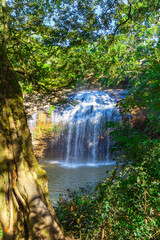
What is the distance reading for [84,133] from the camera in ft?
49.0

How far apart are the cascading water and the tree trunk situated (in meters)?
11.6

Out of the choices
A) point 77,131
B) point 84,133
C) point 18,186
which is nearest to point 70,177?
point 84,133

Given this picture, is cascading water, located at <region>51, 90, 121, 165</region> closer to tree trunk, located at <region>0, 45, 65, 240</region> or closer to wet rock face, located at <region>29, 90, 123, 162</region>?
wet rock face, located at <region>29, 90, 123, 162</region>

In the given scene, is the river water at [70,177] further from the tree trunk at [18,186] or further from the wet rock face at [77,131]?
the tree trunk at [18,186]

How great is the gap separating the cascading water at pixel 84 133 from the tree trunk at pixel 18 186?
38.0 ft

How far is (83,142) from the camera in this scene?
1491cm

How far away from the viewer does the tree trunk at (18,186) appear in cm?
225

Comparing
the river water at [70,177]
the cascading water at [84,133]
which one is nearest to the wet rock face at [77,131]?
the cascading water at [84,133]

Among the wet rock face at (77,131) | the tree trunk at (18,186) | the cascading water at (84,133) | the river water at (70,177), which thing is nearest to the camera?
the tree trunk at (18,186)

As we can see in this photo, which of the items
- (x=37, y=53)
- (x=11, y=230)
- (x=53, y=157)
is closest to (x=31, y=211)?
(x=11, y=230)

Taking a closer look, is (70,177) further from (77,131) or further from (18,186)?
(18,186)

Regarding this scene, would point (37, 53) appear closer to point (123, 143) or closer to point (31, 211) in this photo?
point (123, 143)

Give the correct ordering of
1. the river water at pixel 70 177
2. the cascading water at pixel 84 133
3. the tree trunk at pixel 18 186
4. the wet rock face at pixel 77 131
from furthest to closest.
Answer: the wet rock face at pixel 77 131
the cascading water at pixel 84 133
the river water at pixel 70 177
the tree trunk at pixel 18 186

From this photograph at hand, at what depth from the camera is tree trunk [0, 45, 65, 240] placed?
2248mm
